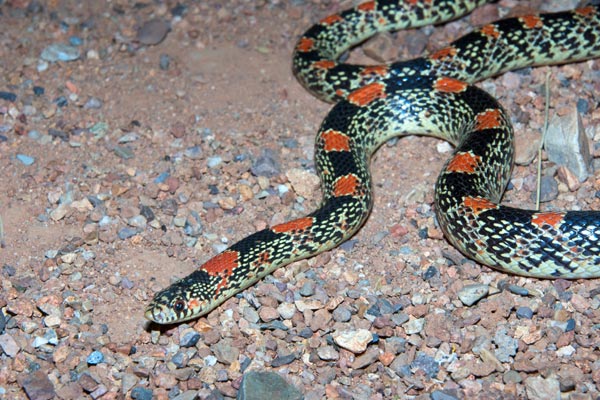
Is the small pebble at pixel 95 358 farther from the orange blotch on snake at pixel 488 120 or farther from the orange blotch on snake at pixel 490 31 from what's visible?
the orange blotch on snake at pixel 490 31

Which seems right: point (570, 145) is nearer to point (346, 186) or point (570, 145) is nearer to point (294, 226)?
point (346, 186)

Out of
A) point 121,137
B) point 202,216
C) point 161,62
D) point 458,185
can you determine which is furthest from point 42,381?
point 161,62

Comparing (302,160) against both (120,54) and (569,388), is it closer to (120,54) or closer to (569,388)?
(120,54)

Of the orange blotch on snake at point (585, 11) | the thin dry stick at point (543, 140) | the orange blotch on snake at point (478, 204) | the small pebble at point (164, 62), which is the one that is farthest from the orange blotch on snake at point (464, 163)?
the small pebble at point (164, 62)

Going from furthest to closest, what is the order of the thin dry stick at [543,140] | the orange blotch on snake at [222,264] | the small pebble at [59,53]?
the small pebble at [59,53], the thin dry stick at [543,140], the orange blotch on snake at [222,264]

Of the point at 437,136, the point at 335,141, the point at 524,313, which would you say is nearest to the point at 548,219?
the point at 524,313

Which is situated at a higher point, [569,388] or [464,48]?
[464,48]

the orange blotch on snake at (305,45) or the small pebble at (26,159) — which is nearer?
the small pebble at (26,159)
